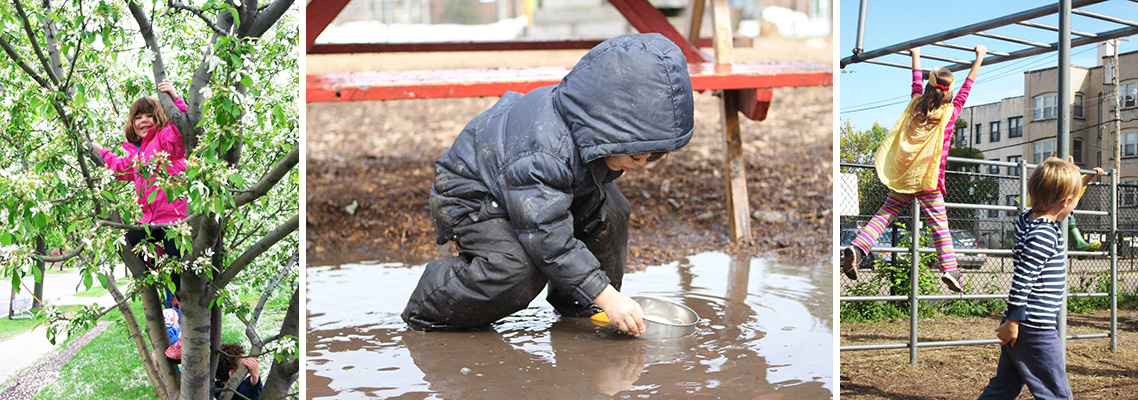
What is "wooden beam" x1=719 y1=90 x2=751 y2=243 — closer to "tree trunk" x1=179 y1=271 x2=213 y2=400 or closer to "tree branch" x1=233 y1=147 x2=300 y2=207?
"tree branch" x1=233 y1=147 x2=300 y2=207

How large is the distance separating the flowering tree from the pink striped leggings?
1948mm

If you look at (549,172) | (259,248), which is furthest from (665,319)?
(259,248)

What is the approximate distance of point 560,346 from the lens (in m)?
2.54

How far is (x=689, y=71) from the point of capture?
13.4ft

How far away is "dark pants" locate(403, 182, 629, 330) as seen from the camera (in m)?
2.59

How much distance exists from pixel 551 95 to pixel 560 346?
2.42 ft

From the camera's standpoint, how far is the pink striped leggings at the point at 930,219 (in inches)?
114

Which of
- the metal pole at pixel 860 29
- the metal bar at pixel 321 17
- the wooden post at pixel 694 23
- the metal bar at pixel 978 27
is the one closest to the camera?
the metal bar at pixel 978 27

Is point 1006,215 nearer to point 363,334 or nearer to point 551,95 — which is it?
point 551,95

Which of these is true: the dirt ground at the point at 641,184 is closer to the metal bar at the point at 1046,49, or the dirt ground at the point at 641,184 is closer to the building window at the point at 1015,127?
the building window at the point at 1015,127

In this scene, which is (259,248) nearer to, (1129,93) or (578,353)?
(578,353)

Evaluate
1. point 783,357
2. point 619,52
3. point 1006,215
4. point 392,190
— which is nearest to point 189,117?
point 619,52

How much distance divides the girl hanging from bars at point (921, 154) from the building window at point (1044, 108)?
91 cm

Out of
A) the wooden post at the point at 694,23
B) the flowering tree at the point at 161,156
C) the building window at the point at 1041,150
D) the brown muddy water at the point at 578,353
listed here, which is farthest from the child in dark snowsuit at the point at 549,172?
the wooden post at the point at 694,23
